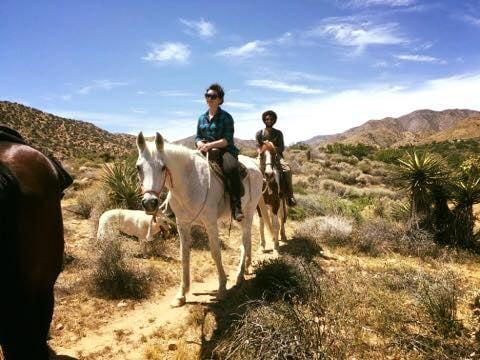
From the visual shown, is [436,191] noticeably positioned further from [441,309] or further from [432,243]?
[441,309]

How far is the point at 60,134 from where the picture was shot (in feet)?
152

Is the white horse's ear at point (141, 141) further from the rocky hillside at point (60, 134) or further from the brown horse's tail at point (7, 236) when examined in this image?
the rocky hillside at point (60, 134)

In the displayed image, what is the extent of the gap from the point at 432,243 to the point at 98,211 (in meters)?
9.02

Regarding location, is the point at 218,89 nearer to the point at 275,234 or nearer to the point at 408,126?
the point at 275,234

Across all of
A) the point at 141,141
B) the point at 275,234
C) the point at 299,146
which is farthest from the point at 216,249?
the point at 299,146

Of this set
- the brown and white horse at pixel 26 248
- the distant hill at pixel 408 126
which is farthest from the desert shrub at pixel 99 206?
the distant hill at pixel 408 126

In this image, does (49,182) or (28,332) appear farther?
(49,182)

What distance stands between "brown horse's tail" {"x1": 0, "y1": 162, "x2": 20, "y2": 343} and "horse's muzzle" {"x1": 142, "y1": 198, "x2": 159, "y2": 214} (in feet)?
4.89

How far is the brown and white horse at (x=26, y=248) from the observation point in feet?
8.96

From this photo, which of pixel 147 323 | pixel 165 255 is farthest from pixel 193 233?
pixel 147 323

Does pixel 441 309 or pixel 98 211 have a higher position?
pixel 98 211

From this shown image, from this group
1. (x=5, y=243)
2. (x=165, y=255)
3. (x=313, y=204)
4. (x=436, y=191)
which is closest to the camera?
(x=5, y=243)

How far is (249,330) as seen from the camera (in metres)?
3.67

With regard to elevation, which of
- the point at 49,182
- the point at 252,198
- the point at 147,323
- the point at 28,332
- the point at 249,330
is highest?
the point at 49,182
